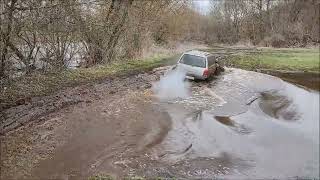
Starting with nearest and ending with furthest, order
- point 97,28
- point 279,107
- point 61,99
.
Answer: point 279,107
point 61,99
point 97,28

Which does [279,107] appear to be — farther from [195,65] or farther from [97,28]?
[97,28]

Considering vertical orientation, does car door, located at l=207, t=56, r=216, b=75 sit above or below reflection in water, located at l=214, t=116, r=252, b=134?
above

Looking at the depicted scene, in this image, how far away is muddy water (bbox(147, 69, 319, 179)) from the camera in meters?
10.5

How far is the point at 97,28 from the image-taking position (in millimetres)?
25375

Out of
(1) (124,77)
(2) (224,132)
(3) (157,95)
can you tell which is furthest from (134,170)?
(1) (124,77)

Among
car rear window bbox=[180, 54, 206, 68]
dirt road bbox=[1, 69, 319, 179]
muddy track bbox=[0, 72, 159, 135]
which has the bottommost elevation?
dirt road bbox=[1, 69, 319, 179]

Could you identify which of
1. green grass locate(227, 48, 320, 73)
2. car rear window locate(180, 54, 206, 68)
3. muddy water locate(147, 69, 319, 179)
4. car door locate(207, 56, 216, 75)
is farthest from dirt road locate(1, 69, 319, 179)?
car door locate(207, 56, 216, 75)

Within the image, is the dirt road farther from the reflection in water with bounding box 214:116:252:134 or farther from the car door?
the car door

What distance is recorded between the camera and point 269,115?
15375 mm

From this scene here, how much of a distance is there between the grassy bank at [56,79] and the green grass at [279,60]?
7.29 m

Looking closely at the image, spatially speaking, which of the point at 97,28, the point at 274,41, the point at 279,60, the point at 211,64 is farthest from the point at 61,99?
the point at 274,41

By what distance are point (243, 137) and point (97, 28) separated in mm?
14639

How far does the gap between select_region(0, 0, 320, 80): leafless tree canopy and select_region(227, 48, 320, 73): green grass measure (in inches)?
25.2

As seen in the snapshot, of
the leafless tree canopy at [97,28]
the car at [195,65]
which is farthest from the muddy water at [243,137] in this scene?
the leafless tree canopy at [97,28]
